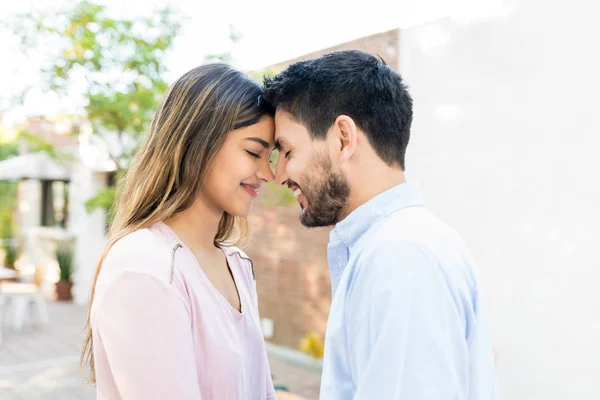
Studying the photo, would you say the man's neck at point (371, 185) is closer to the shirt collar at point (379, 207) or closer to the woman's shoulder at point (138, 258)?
the shirt collar at point (379, 207)

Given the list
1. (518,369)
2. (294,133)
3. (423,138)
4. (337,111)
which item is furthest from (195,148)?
(423,138)

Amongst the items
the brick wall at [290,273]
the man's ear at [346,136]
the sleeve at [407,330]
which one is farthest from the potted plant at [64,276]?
the sleeve at [407,330]

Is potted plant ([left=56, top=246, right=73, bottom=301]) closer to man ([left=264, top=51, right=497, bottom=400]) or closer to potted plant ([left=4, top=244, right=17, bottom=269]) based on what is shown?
potted plant ([left=4, top=244, right=17, bottom=269])

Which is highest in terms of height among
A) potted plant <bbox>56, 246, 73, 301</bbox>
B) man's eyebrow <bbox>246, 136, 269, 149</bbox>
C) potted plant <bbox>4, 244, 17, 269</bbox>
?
man's eyebrow <bbox>246, 136, 269, 149</bbox>

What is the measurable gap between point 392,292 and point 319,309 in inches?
235

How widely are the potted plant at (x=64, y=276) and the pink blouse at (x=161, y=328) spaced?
10677 mm

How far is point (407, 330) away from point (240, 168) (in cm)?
86

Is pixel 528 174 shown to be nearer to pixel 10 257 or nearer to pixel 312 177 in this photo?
pixel 312 177

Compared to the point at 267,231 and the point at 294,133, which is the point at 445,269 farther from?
the point at 267,231

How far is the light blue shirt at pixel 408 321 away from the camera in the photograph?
989 millimetres

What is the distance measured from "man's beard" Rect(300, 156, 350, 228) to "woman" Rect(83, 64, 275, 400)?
1.21ft

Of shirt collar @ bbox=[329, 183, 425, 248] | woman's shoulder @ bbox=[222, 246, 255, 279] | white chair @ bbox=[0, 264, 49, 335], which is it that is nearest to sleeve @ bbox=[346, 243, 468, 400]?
shirt collar @ bbox=[329, 183, 425, 248]

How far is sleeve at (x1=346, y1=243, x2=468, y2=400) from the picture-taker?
0.99 m

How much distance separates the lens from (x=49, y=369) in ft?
21.9
